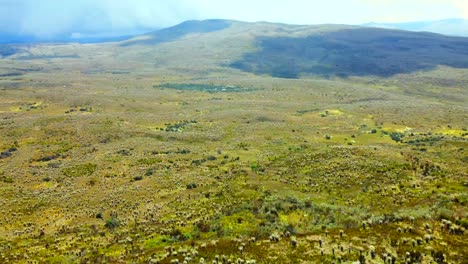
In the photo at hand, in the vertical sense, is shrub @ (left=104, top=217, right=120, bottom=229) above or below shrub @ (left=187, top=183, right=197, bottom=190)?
above

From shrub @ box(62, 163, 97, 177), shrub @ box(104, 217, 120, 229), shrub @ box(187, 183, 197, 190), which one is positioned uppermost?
shrub @ box(104, 217, 120, 229)

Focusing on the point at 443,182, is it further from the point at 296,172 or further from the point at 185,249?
the point at 185,249

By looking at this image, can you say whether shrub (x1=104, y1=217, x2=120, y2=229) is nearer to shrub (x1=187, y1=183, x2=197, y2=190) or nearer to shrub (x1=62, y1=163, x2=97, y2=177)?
shrub (x1=187, y1=183, x2=197, y2=190)

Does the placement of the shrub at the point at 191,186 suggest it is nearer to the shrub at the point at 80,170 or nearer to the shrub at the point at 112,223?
the shrub at the point at 112,223

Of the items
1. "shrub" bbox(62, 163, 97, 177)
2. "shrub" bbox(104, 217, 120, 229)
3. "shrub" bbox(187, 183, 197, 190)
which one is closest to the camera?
"shrub" bbox(104, 217, 120, 229)

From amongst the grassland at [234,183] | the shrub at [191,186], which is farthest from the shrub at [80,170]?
the shrub at [191,186]

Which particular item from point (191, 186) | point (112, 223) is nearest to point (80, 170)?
point (191, 186)

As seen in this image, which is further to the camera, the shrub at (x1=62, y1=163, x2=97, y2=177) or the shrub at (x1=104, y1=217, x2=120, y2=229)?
the shrub at (x1=62, y1=163, x2=97, y2=177)

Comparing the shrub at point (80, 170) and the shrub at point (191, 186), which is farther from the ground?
the shrub at point (191, 186)

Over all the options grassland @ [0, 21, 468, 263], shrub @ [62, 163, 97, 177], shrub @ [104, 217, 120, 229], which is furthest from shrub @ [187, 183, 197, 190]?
shrub @ [62, 163, 97, 177]
